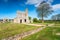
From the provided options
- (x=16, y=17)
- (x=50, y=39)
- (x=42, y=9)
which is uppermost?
(x=42, y=9)

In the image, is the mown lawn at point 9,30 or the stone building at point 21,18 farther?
the stone building at point 21,18

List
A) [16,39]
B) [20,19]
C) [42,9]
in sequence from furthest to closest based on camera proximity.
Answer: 1. [42,9]
2. [20,19]
3. [16,39]

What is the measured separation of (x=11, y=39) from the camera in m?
11.6

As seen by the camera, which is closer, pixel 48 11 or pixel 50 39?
pixel 50 39

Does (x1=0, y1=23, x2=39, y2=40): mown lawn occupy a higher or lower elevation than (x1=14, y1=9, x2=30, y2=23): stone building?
lower

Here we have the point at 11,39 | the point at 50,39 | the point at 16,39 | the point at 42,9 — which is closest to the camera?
the point at 11,39

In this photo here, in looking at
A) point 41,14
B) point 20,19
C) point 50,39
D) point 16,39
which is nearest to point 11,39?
point 16,39

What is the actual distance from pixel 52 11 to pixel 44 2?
6109 millimetres

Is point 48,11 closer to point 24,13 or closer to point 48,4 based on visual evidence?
point 48,4

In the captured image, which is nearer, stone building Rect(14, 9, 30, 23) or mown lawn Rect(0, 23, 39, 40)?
mown lawn Rect(0, 23, 39, 40)

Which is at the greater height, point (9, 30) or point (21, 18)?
point (21, 18)

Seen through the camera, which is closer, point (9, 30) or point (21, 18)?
point (9, 30)

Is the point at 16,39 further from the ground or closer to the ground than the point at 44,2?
closer to the ground

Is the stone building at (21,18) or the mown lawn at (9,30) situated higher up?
the stone building at (21,18)
